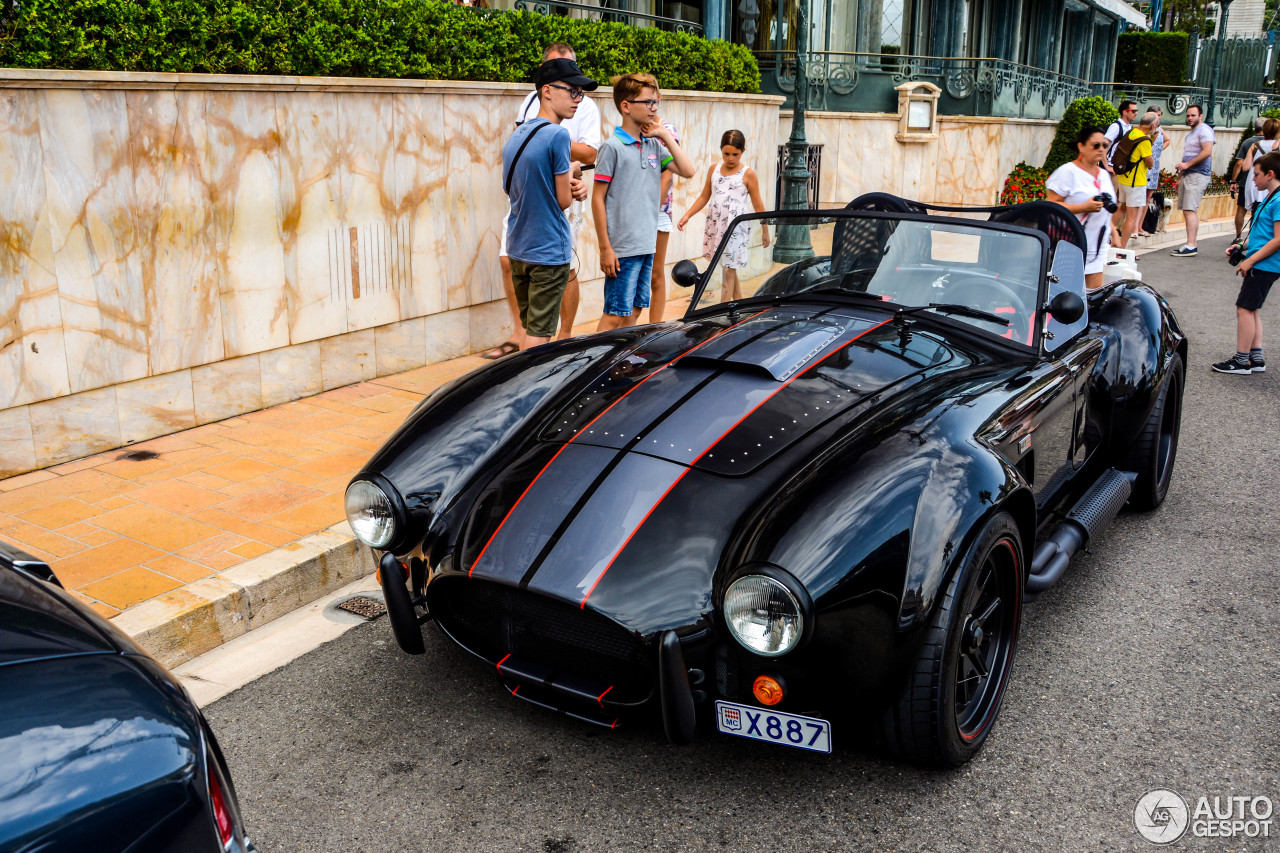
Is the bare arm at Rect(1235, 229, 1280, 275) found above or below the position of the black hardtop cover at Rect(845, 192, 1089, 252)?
below

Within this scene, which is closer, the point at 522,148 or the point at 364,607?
the point at 364,607

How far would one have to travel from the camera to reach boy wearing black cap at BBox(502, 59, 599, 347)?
5.83m

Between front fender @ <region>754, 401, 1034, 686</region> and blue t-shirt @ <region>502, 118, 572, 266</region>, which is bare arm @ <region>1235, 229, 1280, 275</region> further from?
front fender @ <region>754, 401, 1034, 686</region>

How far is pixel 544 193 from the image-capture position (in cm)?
589

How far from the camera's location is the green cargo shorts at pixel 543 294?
6.00 m

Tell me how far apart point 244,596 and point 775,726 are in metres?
2.10

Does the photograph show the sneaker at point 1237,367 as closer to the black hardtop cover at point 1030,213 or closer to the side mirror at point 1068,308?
the black hardtop cover at point 1030,213

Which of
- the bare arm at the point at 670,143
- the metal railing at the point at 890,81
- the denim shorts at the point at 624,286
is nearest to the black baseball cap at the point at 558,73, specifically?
the bare arm at the point at 670,143

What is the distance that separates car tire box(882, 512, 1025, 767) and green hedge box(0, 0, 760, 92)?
4.72 m

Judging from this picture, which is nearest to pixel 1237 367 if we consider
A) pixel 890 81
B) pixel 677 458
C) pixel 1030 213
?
pixel 1030 213

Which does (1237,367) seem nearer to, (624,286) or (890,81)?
(624,286)

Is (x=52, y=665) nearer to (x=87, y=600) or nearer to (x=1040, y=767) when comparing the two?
(x=87, y=600)

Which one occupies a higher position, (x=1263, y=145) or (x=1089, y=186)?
(x=1263, y=145)

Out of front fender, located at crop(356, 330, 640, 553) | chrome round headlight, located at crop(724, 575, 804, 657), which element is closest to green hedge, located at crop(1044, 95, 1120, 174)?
front fender, located at crop(356, 330, 640, 553)
